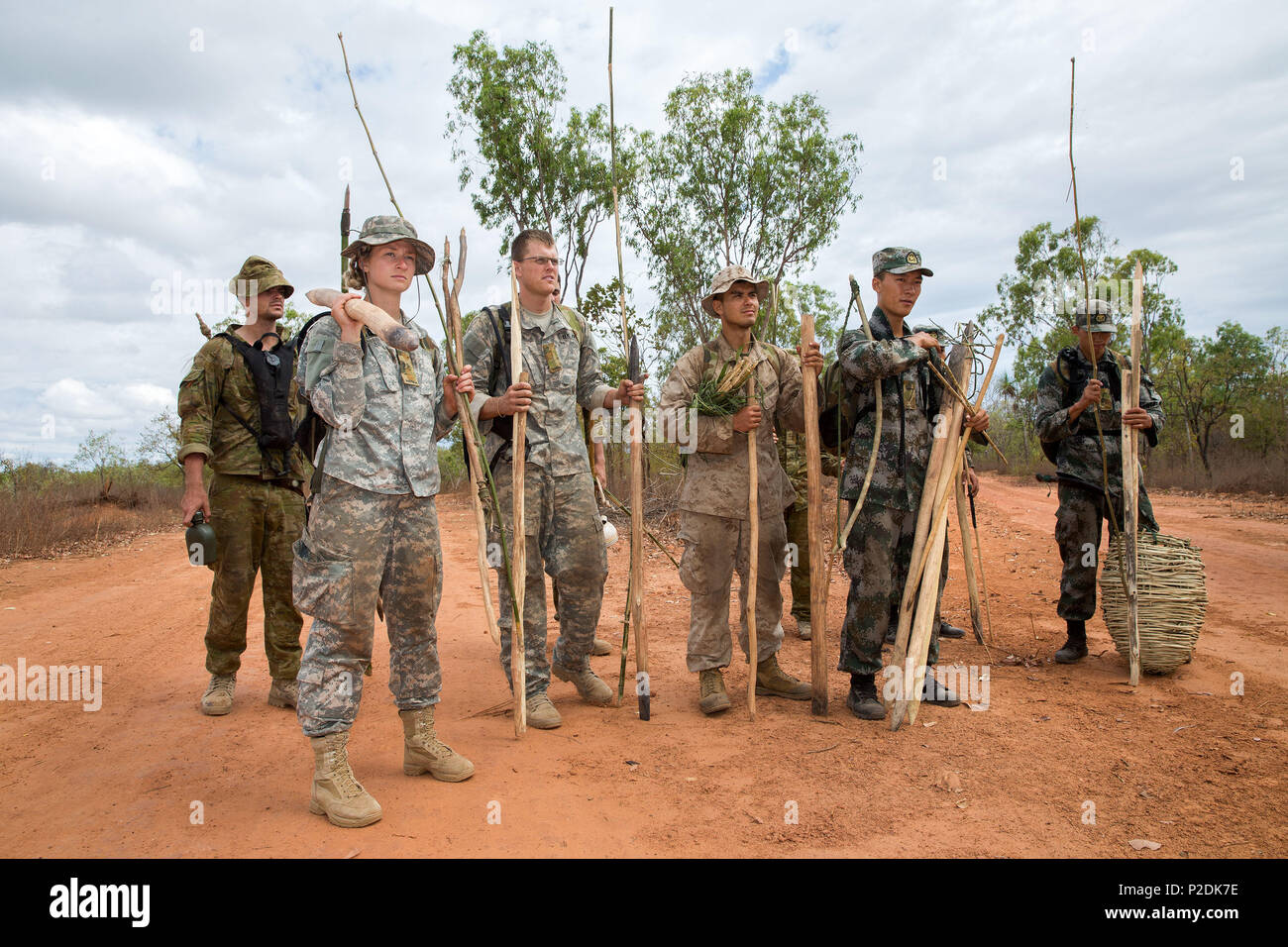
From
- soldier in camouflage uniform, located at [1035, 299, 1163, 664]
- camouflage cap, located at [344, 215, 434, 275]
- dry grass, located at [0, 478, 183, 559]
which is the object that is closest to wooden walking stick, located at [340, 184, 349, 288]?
camouflage cap, located at [344, 215, 434, 275]

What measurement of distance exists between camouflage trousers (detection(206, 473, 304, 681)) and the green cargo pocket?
5.36 ft

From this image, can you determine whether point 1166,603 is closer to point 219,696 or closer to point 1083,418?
point 1083,418

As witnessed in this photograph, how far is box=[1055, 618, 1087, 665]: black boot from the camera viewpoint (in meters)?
5.37

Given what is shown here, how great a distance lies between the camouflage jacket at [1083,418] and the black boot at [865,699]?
2.32 m

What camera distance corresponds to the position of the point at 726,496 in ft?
14.7

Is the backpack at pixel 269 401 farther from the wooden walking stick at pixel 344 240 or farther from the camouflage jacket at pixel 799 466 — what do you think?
Answer: the camouflage jacket at pixel 799 466

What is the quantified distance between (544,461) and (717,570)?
1.15 meters

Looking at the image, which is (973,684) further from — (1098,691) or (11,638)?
(11,638)

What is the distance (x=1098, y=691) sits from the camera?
15.5ft

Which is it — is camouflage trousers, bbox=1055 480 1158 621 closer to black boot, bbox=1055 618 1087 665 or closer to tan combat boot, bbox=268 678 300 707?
black boot, bbox=1055 618 1087 665

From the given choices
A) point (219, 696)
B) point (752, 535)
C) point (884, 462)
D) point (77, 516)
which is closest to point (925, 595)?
point (884, 462)

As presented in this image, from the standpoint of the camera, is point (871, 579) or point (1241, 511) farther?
point (1241, 511)

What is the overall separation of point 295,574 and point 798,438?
5.20m
